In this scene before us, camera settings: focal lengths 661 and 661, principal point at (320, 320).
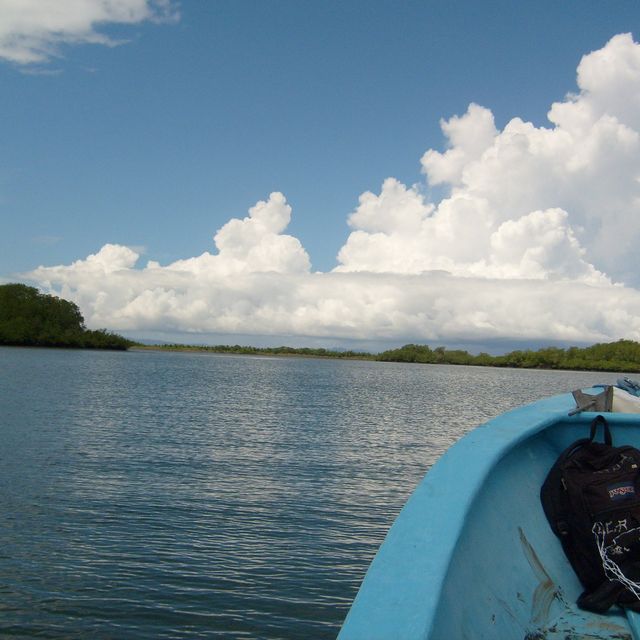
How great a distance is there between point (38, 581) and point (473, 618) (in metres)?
6.73

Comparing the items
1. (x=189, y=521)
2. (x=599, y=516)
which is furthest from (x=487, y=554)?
(x=189, y=521)

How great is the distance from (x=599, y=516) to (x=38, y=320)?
484ft

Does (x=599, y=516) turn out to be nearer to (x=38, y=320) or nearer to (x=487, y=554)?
(x=487, y=554)

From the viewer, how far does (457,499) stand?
329 cm

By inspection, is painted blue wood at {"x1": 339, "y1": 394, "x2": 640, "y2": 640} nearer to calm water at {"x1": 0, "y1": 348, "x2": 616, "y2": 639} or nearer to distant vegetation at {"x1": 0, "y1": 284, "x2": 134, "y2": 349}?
calm water at {"x1": 0, "y1": 348, "x2": 616, "y2": 639}

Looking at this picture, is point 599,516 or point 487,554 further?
point 599,516

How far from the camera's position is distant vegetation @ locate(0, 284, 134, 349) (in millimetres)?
135125

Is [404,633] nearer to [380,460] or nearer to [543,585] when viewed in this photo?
[543,585]

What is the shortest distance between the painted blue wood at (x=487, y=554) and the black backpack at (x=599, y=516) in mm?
87

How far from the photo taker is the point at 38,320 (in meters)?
139

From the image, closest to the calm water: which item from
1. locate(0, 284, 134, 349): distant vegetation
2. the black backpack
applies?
the black backpack

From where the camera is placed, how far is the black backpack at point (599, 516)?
429cm

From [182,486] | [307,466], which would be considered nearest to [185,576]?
[182,486]

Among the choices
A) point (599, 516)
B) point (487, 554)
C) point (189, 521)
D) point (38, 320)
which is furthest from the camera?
point (38, 320)
